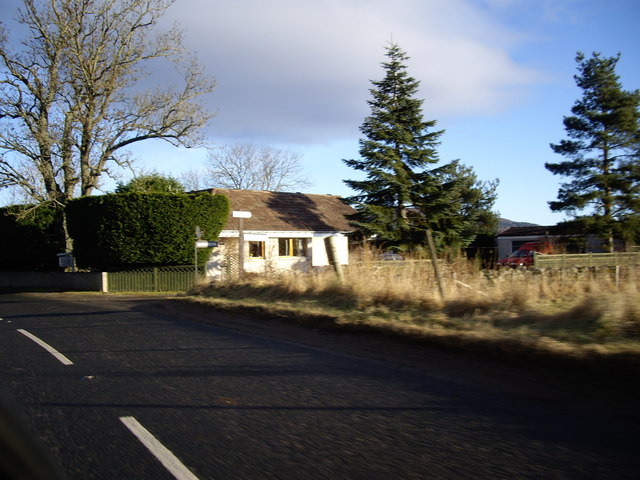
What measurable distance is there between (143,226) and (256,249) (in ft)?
30.1

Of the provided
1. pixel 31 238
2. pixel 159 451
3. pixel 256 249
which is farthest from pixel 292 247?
pixel 159 451

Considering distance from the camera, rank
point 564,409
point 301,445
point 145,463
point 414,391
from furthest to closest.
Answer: point 414,391
point 564,409
point 301,445
point 145,463

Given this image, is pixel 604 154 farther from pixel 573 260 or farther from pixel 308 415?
pixel 308 415

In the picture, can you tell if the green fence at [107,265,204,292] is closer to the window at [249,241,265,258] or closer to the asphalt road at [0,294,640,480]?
the window at [249,241,265,258]

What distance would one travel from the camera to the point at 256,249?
32.9 meters

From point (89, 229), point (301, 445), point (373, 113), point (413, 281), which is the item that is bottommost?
point (301, 445)

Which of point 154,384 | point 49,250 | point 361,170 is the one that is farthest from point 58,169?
point 154,384

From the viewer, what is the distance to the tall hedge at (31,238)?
30.7 m

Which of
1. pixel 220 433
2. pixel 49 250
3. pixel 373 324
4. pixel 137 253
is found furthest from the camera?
pixel 49 250

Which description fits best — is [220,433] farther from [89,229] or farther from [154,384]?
[89,229]

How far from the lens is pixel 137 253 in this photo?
25.1 m

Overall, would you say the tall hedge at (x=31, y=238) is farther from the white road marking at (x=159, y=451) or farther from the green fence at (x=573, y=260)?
the white road marking at (x=159, y=451)

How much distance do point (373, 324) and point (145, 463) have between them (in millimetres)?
5317

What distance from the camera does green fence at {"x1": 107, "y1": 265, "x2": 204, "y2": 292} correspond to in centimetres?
2523
